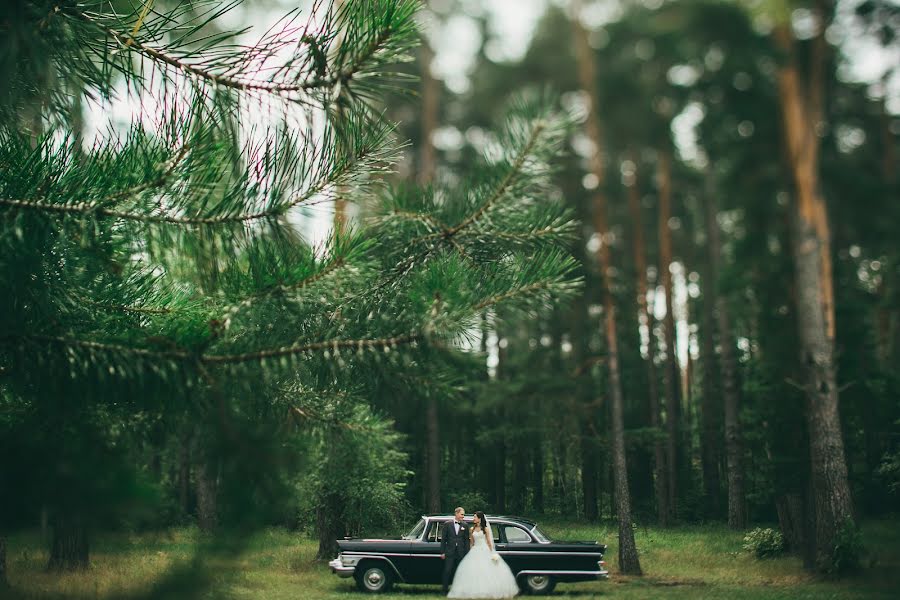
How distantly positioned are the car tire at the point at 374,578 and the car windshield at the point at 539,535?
3.78 feet

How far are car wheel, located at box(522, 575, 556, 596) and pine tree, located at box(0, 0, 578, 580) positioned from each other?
11.0ft

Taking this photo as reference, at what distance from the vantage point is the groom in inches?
206

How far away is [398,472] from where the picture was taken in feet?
18.9

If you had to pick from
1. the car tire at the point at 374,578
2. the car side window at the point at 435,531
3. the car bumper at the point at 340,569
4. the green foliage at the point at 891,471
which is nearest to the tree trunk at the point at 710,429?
the green foliage at the point at 891,471

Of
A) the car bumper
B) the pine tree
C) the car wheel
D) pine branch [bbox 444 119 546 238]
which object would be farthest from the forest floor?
pine branch [bbox 444 119 546 238]

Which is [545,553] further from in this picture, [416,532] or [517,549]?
[416,532]

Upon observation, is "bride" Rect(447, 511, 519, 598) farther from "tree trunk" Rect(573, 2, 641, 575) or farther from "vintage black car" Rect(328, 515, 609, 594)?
"tree trunk" Rect(573, 2, 641, 575)

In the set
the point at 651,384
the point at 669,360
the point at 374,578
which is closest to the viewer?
the point at 374,578

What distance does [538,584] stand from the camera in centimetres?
536

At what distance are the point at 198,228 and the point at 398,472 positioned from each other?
3916 millimetres

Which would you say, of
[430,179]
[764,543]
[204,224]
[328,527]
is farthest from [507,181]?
[764,543]

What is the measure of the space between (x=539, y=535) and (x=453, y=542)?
2.21 ft

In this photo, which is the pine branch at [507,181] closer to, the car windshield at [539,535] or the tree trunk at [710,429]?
the car windshield at [539,535]

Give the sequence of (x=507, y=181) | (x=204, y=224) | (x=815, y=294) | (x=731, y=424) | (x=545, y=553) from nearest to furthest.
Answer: (x=204, y=224), (x=507, y=181), (x=545, y=553), (x=731, y=424), (x=815, y=294)
